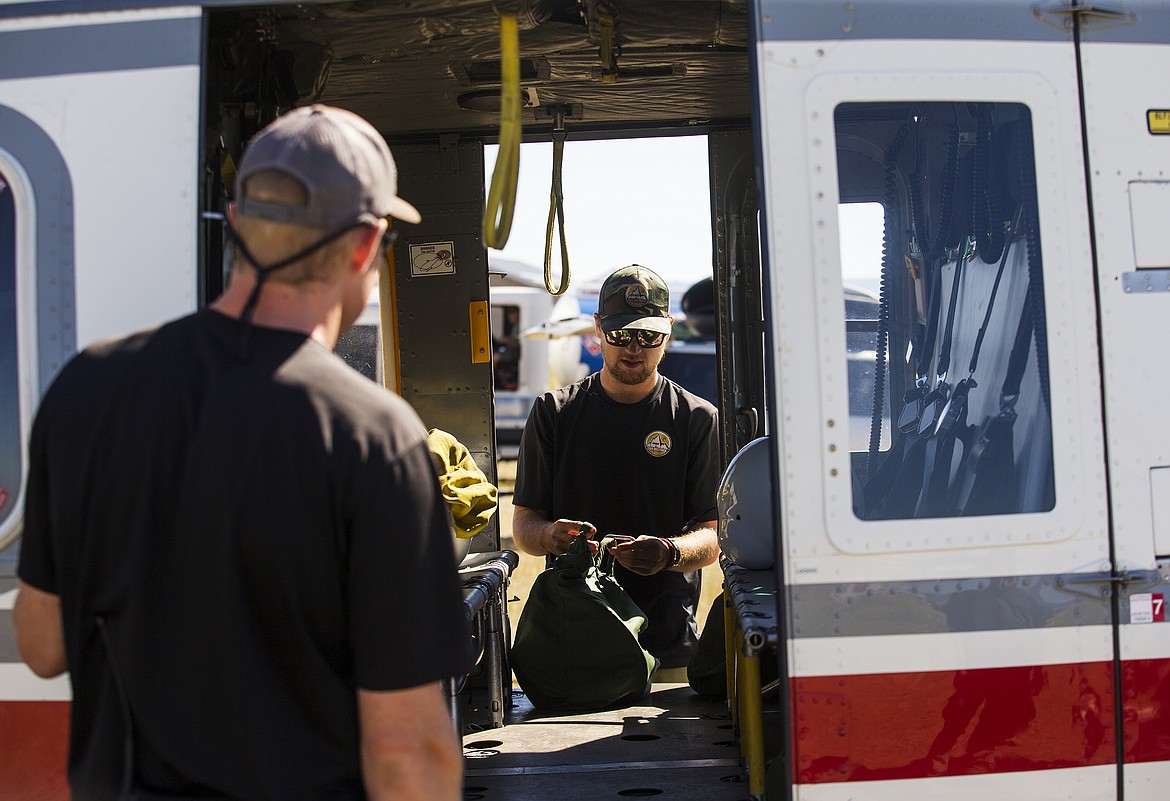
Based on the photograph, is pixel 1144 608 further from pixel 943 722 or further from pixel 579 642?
pixel 579 642

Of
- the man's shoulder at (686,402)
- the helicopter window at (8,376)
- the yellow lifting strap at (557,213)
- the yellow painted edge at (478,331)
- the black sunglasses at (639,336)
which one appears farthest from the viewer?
the yellow painted edge at (478,331)

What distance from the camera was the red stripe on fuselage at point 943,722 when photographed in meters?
2.17

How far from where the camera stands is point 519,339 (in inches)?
711

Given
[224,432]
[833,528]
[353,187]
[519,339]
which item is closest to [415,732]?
[224,432]

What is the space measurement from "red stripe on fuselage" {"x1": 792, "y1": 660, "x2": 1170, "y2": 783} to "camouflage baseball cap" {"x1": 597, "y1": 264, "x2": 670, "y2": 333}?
229 centimetres

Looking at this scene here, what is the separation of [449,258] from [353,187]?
10.2 ft

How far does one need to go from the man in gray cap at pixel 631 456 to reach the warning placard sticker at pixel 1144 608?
6.96 ft

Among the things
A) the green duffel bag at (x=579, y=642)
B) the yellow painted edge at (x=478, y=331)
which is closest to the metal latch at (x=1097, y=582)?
the green duffel bag at (x=579, y=642)

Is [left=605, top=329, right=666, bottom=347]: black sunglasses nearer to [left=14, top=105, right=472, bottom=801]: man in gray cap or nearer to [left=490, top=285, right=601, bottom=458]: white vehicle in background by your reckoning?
[left=14, top=105, right=472, bottom=801]: man in gray cap

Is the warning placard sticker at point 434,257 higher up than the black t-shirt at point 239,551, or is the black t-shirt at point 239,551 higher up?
the warning placard sticker at point 434,257

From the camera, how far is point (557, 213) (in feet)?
11.8

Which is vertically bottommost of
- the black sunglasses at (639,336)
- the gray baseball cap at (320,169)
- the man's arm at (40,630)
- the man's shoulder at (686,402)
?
the man's arm at (40,630)

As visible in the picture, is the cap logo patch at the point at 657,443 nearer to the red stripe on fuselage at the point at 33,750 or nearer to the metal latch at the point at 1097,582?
the metal latch at the point at 1097,582

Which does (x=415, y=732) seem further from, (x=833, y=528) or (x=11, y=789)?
(x=11, y=789)
